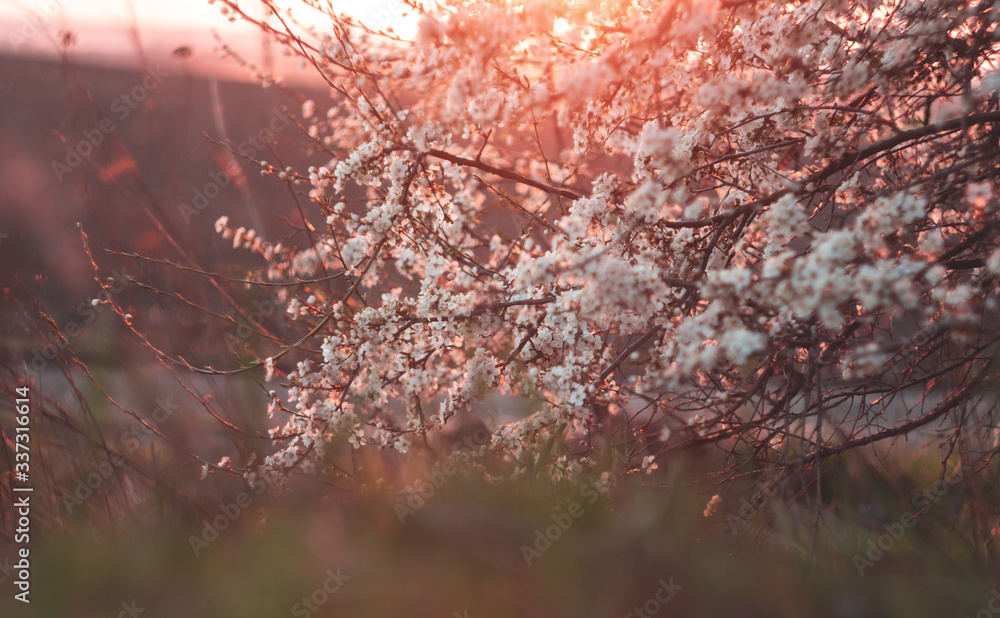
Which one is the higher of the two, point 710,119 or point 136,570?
point 710,119

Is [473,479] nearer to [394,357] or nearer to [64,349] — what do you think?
[394,357]

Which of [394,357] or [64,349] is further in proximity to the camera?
[394,357]

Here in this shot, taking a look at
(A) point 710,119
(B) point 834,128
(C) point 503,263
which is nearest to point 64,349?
(C) point 503,263

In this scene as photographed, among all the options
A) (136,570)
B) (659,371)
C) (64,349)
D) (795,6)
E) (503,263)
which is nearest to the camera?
(136,570)

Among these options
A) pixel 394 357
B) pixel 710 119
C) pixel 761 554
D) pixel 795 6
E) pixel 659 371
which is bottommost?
pixel 761 554

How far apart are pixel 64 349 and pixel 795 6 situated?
3.34 metres

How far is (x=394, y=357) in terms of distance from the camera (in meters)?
2.67

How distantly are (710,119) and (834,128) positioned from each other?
695 millimetres

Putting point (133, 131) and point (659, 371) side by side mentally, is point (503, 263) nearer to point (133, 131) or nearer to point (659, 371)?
point (659, 371)

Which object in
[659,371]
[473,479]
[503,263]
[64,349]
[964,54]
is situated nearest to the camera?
[473,479]

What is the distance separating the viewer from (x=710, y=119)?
227cm

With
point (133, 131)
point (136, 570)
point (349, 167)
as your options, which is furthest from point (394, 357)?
point (133, 131)

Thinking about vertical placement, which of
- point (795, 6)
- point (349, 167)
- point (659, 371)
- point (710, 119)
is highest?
point (795, 6)

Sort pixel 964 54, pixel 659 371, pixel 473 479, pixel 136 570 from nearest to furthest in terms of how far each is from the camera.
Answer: pixel 136 570 → pixel 473 479 → pixel 964 54 → pixel 659 371
